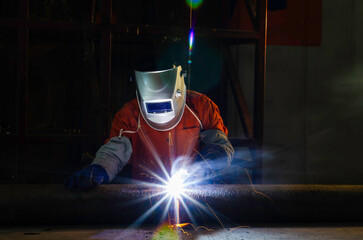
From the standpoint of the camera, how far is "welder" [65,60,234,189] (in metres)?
2.57

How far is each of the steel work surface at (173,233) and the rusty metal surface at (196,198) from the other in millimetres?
86

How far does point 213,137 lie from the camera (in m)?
2.83

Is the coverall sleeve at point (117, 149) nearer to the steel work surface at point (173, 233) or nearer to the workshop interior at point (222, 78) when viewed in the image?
Result: the steel work surface at point (173, 233)

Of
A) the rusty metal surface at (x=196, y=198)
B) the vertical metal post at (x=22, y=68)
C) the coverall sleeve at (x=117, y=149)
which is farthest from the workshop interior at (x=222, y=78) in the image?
the rusty metal surface at (x=196, y=198)

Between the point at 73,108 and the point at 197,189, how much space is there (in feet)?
9.80

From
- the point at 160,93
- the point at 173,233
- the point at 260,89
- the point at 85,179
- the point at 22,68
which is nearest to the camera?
the point at 173,233

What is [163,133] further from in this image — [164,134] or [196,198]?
[196,198]

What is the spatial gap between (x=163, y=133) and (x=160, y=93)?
425 mm

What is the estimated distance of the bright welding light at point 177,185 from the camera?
2330mm

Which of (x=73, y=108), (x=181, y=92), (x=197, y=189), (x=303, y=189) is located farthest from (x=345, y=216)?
(x=73, y=108)

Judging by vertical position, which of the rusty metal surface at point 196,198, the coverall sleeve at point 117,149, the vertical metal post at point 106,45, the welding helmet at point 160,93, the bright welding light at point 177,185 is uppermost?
the vertical metal post at point 106,45

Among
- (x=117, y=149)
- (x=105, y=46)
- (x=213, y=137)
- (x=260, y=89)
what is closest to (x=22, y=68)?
(x=105, y=46)

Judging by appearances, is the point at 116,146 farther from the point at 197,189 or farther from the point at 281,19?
the point at 281,19

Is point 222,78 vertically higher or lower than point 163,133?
higher
